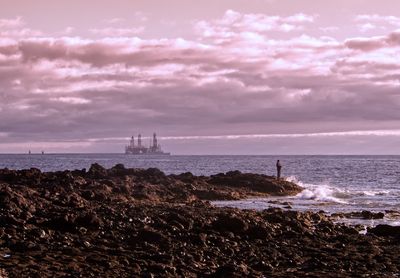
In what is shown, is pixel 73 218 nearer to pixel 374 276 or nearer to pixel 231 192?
pixel 374 276

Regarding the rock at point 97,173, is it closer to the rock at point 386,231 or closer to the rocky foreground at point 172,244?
the rocky foreground at point 172,244

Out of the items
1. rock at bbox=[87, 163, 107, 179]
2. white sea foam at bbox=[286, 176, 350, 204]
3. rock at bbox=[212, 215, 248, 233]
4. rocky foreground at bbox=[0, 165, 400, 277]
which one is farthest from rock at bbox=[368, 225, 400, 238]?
rock at bbox=[87, 163, 107, 179]

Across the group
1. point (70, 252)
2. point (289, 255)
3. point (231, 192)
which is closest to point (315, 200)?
point (231, 192)

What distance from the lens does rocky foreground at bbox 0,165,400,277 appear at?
18.9 meters

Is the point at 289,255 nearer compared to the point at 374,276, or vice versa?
the point at 374,276

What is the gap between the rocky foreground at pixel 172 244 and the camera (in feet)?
62.1

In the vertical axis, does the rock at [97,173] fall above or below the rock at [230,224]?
above

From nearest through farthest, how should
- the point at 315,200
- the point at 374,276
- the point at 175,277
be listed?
1. the point at 175,277
2. the point at 374,276
3. the point at 315,200

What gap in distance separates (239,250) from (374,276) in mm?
4771

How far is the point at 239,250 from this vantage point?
22688mm

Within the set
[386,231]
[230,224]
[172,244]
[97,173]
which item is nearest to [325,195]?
[97,173]

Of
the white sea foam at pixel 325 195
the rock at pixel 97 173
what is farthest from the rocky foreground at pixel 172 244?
the rock at pixel 97 173

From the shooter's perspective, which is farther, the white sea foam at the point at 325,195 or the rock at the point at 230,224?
the white sea foam at the point at 325,195

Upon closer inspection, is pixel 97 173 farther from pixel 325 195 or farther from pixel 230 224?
pixel 230 224
